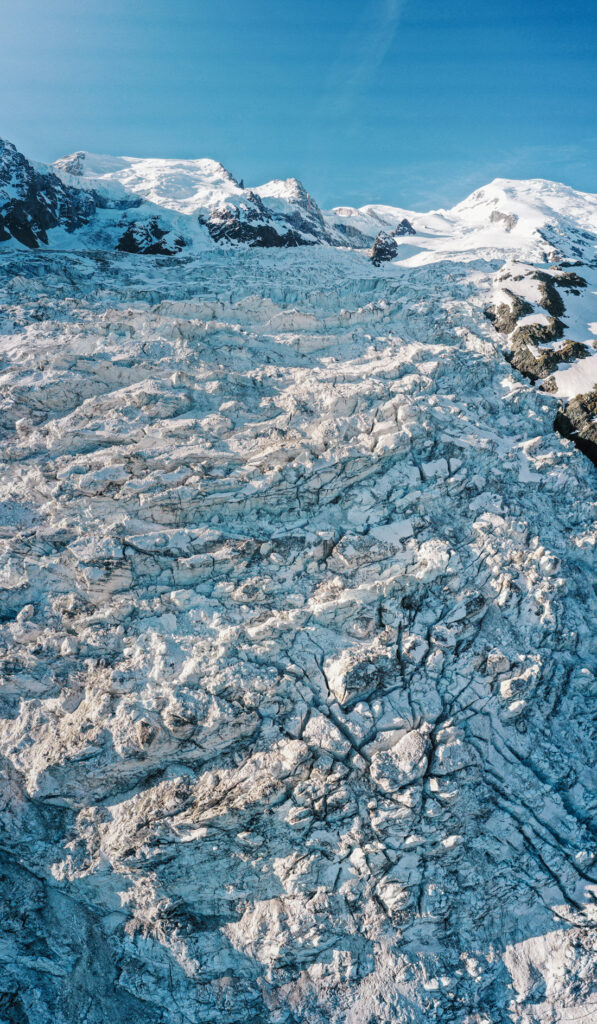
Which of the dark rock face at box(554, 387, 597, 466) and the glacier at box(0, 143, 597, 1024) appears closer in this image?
the glacier at box(0, 143, 597, 1024)

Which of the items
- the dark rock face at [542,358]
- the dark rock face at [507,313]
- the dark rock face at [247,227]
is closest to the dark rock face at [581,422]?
the dark rock face at [542,358]

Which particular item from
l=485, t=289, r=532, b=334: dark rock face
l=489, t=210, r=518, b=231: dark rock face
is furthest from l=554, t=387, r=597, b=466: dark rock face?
l=489, t=210, r=518, b=231: dark rock face

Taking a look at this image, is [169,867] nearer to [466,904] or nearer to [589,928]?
[466,904]

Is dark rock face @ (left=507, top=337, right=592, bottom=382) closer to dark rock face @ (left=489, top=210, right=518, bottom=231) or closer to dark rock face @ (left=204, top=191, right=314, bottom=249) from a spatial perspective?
dark rock face @ (left=204, top=191, right=314, bottom=249)

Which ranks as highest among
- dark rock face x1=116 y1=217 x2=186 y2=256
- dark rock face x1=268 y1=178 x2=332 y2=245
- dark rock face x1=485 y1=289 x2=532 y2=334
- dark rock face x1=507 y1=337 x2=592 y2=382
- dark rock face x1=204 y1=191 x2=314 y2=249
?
dark rock face x1=268 y1=178 x2=332 y2=245

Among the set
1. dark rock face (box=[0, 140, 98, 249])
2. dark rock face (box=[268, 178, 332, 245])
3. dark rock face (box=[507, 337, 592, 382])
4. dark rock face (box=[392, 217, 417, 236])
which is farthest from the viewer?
dark rock face (box=[392, 217, 417, 236])

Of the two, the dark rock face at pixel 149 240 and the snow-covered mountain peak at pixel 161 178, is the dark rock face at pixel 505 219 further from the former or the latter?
the dark rock face at pixel 149 240
